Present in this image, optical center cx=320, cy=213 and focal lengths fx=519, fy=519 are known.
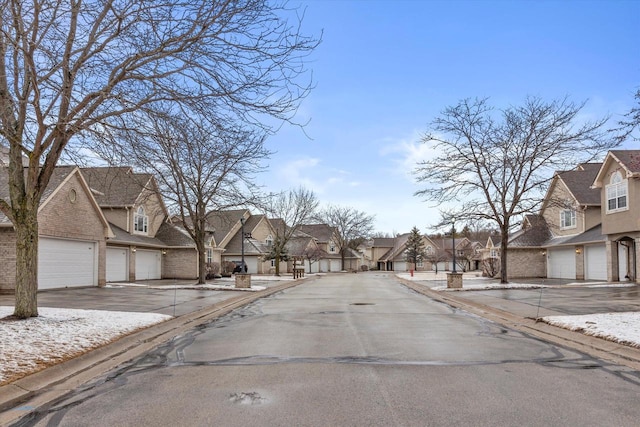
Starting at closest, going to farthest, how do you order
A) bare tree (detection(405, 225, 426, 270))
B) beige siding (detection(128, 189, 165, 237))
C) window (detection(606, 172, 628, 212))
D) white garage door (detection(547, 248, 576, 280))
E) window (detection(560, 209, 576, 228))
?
window (detection(606, 172, 628, 212))
white garage door (detection(547, 248, 576, 280))
window (detection(560, 209, 576, 228))
beige siding (detection(128, 189, 165, 237))
bare tree (detection(405, 225, 426, 270))

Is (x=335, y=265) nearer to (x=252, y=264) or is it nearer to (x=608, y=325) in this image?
(x=252, y=264)

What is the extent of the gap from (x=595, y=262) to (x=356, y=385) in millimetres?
31500

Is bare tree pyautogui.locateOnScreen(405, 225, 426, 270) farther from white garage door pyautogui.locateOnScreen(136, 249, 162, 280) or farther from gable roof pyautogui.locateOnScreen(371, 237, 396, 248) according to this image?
white garage door pyautogui.locateOnScreen(136, 249, 162, 280)

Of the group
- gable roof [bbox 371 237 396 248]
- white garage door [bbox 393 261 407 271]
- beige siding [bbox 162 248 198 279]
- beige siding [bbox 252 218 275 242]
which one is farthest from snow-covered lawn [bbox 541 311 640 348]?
gable roof [bbox 371 237 396 248]

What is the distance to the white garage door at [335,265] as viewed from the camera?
8424 centimetres

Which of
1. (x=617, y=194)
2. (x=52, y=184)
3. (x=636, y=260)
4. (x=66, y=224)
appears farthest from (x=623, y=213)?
(x=52, y=184)

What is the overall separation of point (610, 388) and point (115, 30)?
33.5 feet

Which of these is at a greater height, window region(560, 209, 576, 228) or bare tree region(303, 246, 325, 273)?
window region(560, 209, 576, 228)

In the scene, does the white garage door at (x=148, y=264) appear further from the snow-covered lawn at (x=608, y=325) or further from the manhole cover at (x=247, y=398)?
the manhole cover at (x=247, y=398)

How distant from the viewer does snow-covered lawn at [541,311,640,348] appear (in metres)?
9.93

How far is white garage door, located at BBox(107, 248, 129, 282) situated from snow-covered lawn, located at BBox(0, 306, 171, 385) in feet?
62.1

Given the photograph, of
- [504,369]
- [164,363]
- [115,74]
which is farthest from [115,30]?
[504,369]

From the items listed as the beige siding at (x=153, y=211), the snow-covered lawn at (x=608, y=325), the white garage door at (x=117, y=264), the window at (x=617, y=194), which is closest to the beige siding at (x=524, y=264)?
the window at (x=617, y=194)

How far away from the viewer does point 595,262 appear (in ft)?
109
